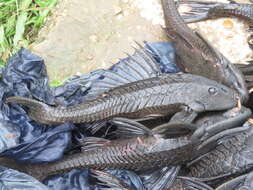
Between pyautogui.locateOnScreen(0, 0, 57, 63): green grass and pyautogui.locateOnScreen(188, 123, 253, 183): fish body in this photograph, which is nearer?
pyautogui.locateOnScreen(188, 123, 253, 183): fish body

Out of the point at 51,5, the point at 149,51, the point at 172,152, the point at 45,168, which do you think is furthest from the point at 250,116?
the point at 51,5

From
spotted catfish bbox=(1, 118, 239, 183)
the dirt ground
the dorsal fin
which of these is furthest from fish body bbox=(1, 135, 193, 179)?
the dirt ground

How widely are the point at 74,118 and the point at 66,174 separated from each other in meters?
0.49

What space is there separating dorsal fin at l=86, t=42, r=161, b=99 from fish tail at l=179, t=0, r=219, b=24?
812 mm

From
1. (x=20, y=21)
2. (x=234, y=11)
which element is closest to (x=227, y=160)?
(x=234, y=11)

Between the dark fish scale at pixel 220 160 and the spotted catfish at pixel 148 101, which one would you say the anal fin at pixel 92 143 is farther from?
the dark fish scale at pixel 220 160

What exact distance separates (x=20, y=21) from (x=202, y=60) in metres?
2.33

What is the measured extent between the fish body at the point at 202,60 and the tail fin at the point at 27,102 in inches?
58.7

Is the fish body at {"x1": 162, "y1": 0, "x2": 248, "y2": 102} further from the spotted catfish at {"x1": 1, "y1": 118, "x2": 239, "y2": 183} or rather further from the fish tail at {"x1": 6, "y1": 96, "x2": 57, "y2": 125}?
the fish tail at {"x1": 6, "y1": 96, "x2": 57, "y2": 125}

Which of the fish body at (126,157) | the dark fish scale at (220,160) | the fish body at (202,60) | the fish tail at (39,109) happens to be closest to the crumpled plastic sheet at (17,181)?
the fish body at (126,157)

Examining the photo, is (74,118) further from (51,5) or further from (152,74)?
(51,5)

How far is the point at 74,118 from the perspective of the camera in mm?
4070

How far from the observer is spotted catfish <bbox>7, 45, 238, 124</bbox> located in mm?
4074

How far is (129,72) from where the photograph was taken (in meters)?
4.61
